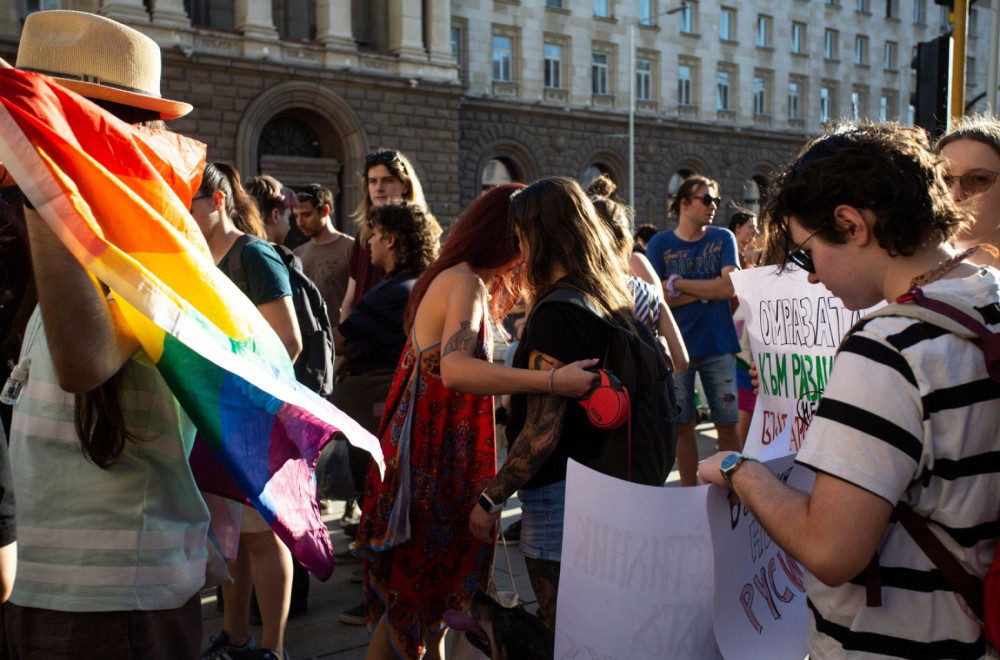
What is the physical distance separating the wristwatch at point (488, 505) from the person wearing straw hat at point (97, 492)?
89 cm

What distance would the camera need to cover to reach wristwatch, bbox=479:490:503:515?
2646mm

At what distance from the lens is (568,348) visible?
8.37 ft

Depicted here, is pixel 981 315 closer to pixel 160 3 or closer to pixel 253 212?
pixel 253 212

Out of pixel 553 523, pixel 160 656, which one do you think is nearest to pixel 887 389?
pixel 553 523

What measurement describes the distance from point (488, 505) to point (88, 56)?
59.4 inches

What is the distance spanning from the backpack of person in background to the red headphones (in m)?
0.92

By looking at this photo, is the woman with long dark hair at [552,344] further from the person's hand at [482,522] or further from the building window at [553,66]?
the building window at [553,66]

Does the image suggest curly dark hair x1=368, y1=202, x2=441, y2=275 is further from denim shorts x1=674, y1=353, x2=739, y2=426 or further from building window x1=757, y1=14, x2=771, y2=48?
building window x1=757, y1=14, x2=771, y2=48

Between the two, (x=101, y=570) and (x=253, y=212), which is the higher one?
(x=253, y=212)

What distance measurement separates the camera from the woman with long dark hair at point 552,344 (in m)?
2.56

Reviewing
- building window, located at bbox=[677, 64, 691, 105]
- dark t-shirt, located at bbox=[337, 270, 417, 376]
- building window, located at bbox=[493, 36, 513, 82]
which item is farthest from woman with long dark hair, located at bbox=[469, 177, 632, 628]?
building window, located at bbox=[677, 64, 691, 105]

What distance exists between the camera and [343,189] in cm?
2625

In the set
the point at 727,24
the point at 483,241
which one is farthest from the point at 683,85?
the point at 483,241

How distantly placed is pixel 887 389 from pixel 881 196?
1.16ft
